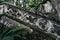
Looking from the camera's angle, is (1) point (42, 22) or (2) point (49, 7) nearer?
(1) point (42, 22)

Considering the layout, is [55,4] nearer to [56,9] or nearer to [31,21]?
[56,9]

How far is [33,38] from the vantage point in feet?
16.5

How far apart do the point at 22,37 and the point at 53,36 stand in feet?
3.12

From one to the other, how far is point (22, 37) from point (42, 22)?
0.77 m

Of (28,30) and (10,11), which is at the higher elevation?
(10,11)

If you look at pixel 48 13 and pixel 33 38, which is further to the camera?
pixel 48 13

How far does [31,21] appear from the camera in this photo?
4.99m

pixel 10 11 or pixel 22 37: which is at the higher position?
pixel 10 11

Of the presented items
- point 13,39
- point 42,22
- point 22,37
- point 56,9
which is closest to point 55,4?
point 56,9

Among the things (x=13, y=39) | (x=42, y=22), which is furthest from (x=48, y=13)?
(x=13, y=39)

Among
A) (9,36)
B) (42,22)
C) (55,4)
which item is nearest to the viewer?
(9,36)

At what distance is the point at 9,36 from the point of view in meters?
4.56

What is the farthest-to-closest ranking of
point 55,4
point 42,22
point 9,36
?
point 55,4, point 42,22, point 9,36

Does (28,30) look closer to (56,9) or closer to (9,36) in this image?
(9,36)
